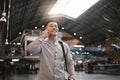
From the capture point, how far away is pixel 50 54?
2930mm

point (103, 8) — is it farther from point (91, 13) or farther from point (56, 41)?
point (56, 41)

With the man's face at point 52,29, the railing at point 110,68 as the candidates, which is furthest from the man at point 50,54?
the railing at point 110,68

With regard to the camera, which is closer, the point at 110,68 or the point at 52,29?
the point at 52,29

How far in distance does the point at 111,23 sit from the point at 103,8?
4778 millimetres

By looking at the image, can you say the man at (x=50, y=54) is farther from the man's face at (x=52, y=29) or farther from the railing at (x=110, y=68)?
the railing at (x=110, y=68)

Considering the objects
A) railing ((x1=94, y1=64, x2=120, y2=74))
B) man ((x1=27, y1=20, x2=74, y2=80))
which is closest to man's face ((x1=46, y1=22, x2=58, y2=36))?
man ((x1=27, y1=20, x2=74, y2=80))

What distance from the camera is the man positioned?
9.39 ft

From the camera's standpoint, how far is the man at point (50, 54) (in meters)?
2.86

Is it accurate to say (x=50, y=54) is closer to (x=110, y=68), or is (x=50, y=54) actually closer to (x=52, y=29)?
(x=52, y=29)

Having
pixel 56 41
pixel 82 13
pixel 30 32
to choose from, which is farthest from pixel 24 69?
pixel 56 41

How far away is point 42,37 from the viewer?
9.46 feet

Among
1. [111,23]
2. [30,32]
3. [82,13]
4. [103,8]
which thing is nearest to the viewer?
[30,32]

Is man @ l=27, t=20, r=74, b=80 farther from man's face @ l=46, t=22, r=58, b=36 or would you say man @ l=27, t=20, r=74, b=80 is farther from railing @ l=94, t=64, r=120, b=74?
railing @ l=94, t=64, r=120, b=74

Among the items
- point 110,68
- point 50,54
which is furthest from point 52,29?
point 110,68
